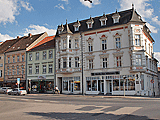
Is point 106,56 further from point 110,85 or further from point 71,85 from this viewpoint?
point 71,85

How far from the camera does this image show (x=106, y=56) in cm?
3525

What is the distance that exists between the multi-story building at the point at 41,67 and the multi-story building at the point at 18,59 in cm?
165

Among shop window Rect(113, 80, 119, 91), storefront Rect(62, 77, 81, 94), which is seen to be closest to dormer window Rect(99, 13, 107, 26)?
shop window Rect(113, 80, 119, 91)

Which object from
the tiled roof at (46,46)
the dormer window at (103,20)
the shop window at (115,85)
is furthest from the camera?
the tiled roof at (46,46)

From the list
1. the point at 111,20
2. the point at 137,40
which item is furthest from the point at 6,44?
the point at 137,40

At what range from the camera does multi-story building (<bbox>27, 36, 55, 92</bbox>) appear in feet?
139

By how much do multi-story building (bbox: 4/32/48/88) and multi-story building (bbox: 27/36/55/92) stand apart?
65.0 inches

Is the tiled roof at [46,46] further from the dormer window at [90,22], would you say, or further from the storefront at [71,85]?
the dormer window at [90,22]

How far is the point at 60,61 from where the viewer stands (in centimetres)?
3975

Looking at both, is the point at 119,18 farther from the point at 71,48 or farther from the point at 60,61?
the point at 60,61

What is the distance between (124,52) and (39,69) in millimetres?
Answer: 20135

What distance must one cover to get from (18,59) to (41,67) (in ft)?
27.4

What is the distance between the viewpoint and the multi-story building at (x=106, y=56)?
1276 inches

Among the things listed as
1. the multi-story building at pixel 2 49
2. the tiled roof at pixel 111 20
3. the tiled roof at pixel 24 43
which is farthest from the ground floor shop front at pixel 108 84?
the multi-story building at pixel 2 49
